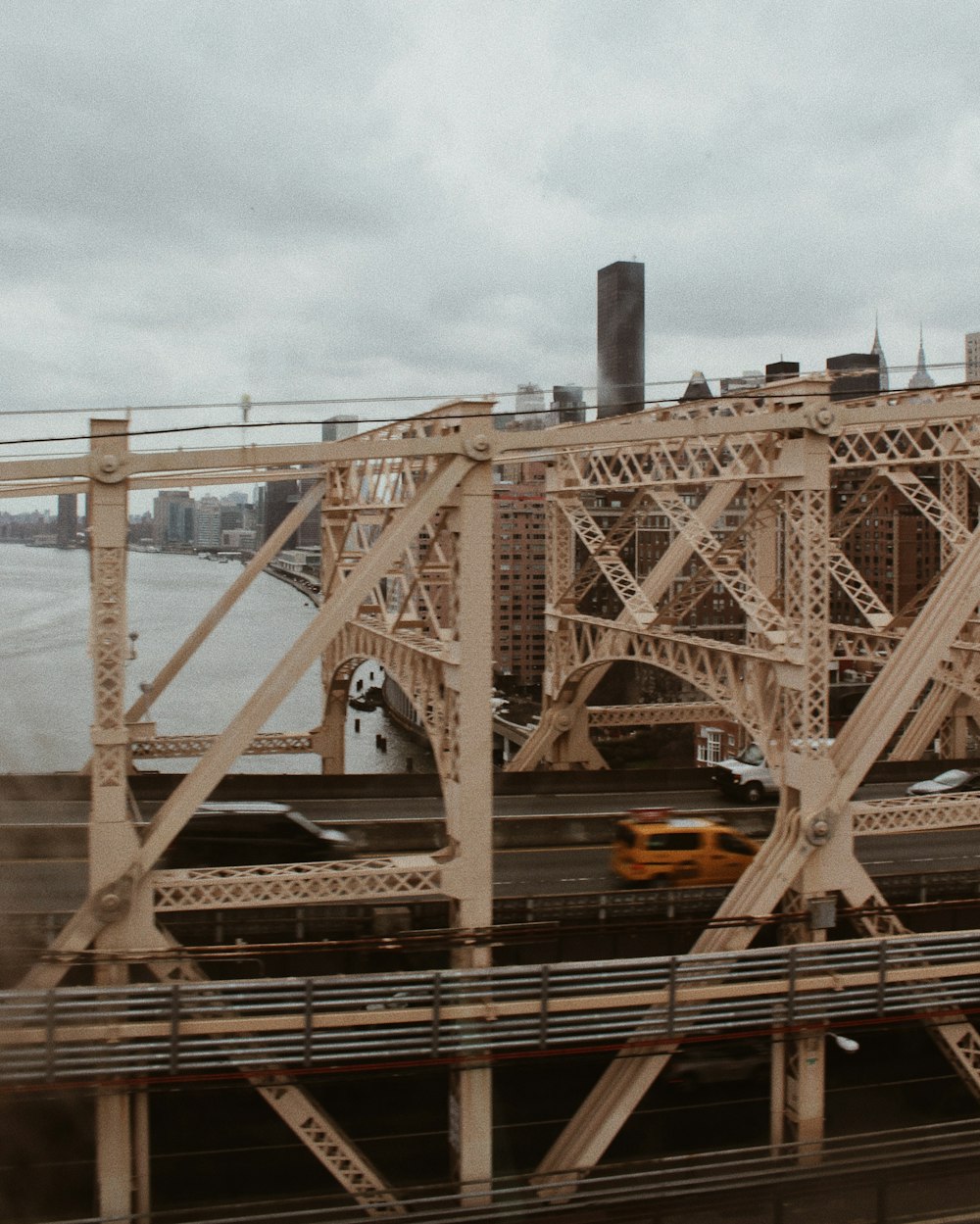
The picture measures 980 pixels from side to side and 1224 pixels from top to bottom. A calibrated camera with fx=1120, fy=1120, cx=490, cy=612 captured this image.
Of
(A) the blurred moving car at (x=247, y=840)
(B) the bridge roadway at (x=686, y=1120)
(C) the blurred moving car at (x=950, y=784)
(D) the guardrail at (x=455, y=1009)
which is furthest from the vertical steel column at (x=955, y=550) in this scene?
(A) the blurred moving car at (x=247, y=840)

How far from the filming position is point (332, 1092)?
32.0ft

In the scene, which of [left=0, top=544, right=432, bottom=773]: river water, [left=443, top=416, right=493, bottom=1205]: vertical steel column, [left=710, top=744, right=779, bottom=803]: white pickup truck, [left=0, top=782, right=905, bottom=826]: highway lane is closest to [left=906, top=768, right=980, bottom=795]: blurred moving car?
[left=0, top=782, right=905, bottom=826]: highway lane

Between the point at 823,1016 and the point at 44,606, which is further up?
the point at 44,606

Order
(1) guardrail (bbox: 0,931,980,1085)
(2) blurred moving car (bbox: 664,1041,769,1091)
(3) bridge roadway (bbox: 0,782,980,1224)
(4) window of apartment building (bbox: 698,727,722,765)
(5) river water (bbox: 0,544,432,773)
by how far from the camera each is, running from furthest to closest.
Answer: (4) window of apartment building (bbox: 698,727,722,765) → (5) river water (bbox: 0,544,432,773) → (2) blurred moving car (bbox: 664,1041,769,1091) → (3) bridge roadway (bbox: 0,782,980,1224) → (1) guardrail (bbox: 0,931,980,1085)

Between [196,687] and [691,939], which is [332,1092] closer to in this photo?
[691,939]

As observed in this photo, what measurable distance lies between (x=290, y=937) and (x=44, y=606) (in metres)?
17.3

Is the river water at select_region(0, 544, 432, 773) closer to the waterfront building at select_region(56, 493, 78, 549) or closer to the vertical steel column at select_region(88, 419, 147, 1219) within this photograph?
the waterfront building at select_region(56, 493, 78, 549)

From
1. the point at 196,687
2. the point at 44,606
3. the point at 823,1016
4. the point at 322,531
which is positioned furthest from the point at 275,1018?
the point at 196,687

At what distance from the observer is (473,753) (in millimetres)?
8273

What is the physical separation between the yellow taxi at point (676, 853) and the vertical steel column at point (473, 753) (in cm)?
315

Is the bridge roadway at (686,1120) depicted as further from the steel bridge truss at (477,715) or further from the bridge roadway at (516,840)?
the steel bridge truss at (477,715)

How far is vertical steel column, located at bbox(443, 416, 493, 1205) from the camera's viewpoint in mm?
8219

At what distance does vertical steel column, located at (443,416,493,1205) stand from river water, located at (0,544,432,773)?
222 inches

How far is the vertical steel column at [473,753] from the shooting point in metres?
8.22
